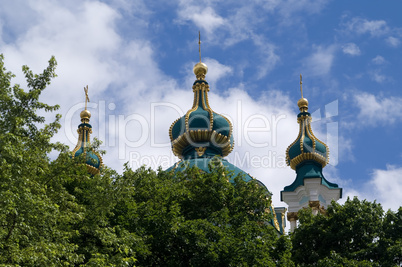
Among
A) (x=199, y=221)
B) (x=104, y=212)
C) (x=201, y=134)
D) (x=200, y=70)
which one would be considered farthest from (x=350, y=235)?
(x=200, y=70)

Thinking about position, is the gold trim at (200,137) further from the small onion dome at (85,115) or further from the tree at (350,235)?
the tree at (350,235)

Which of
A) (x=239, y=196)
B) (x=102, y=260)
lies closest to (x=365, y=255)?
(x=239, y=196)

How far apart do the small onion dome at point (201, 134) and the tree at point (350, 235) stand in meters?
13.4

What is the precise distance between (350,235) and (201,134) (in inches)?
597

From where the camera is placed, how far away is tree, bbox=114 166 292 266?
16.5m

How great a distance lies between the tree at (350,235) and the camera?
65.3 ft

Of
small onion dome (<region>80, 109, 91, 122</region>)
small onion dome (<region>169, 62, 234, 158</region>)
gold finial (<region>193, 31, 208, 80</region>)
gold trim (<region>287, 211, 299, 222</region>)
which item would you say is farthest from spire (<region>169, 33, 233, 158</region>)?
small onion dome (<region>80, 109, 91, 122</region>)

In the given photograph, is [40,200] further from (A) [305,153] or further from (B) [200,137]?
(A) [305,153]

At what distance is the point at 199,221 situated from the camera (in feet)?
56.3

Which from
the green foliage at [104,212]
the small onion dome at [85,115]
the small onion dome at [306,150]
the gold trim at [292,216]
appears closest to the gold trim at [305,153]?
the small onion dome at [306,150]

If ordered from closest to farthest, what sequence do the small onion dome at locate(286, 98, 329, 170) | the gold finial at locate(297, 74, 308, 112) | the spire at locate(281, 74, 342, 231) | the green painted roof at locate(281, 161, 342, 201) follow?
the spire at locate(281, 74, 342, 231) < the green painted roof at locate(281, 161, 342, 201) < the small onion dome at locate(286, 98, 329, 170) < the gold finial at locate(297, 74, 308, 112)

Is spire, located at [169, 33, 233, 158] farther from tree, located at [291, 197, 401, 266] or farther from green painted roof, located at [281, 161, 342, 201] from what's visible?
tree, located at [291, 197, 401, 266]

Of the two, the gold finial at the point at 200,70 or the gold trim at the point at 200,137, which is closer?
the gold trim at the point at 200,137

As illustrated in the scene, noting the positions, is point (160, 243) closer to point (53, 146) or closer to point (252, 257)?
point (252, 257)
